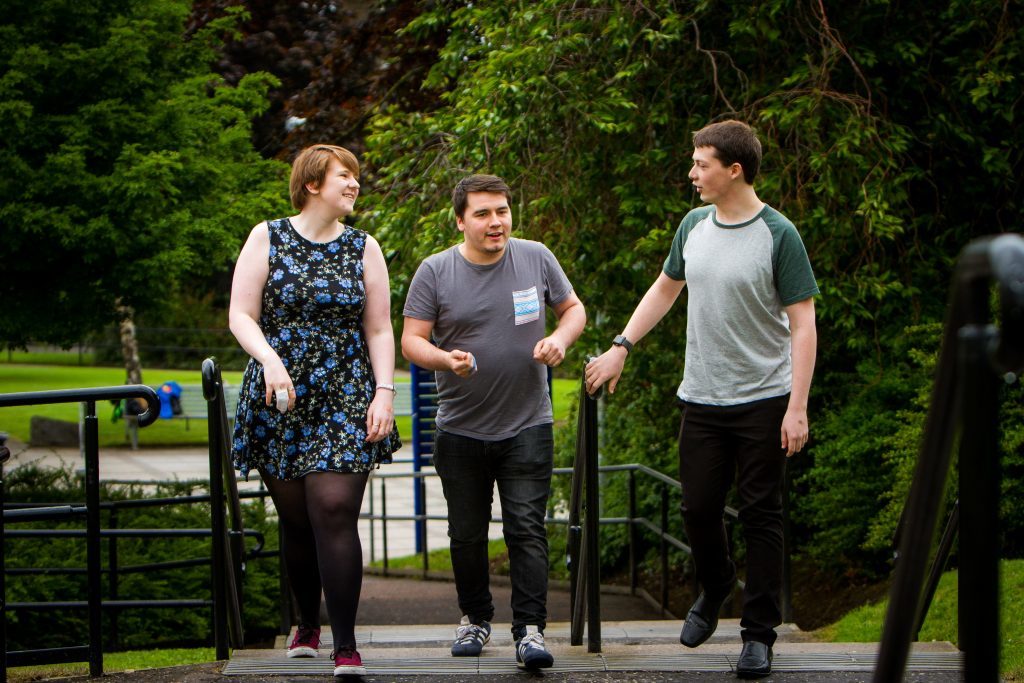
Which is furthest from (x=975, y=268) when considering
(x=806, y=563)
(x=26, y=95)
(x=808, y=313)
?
(x=26, y=95)

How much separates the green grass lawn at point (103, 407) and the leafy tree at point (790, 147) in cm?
1297

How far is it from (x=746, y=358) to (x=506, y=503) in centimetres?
97

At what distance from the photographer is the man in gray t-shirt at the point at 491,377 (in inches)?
165

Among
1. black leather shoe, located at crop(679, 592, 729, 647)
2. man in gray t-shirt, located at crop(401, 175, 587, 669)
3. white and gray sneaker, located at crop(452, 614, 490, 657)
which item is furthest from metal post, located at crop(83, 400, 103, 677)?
black leather shoe, located at crop(679, 592, 729, 647)

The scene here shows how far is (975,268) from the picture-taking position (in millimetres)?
1624

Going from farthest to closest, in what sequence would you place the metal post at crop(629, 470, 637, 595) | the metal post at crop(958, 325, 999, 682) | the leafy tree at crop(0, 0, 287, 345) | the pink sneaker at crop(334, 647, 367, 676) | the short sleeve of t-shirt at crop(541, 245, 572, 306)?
the metal post at crop(629, 470, 637, 595) < the leafy tree at crop(0, 0, 287, 345) < the short sleeve of t-shirt at crop(541, 245, 572, 306) < the pink sneaker at crop(334, 647, 367, 676) < the metal post at crop(958, 325, 999, 682)

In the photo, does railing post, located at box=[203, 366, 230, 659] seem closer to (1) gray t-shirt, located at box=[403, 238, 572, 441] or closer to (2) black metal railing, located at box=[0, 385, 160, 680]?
(2) black metal railing, located at box=[0, 385, 160, 680]

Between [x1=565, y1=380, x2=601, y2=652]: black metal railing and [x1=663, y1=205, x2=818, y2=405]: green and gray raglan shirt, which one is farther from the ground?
[x1=663, y1=205, x2=818, y2=405]: green and gray raglan shirt

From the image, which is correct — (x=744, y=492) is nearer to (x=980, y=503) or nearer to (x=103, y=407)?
(x=980, y=503)

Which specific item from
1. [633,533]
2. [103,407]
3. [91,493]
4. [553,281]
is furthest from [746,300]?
[103,407]

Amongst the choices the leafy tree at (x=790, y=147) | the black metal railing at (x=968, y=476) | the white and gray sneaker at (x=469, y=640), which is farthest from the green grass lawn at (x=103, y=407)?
the black metal railing at (x=968, y=476)

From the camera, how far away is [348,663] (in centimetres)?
375

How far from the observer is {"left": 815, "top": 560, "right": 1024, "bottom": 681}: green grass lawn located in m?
4.43

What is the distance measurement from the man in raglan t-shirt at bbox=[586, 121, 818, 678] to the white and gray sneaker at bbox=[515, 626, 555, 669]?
0.53 meters
